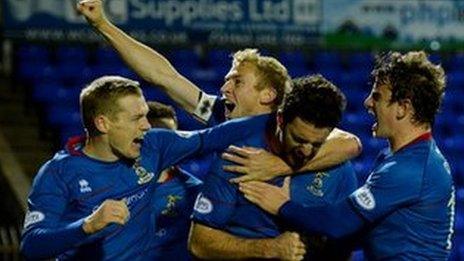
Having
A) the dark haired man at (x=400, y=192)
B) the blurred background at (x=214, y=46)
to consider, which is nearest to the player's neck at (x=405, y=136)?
the dark haired man at (x=400, y=192)

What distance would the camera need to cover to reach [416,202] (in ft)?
13.2

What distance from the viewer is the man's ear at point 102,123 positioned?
420 cm

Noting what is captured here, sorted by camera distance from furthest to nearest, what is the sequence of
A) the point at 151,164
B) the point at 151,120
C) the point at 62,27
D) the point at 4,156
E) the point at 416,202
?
the point at 62,27 → the point at 4,156 → the point at 151,120 → the point at 151,164 → the point at 416,202

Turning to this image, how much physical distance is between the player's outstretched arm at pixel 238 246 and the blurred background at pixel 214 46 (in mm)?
5372

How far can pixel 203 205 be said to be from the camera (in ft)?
13.8

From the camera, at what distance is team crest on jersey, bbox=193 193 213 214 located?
165 inches

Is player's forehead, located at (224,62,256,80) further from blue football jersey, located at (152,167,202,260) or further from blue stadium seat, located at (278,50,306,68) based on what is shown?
blue stadium seat, located at (278,50,306,68)

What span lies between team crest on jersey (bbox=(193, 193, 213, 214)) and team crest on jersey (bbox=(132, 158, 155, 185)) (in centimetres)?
21

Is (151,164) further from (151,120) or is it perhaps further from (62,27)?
(62,27)

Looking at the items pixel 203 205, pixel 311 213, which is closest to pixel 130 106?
pixel 203 205

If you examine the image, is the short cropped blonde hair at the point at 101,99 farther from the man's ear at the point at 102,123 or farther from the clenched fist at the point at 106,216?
the clenched fist at the point at 106,216

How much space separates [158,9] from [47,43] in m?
1.15

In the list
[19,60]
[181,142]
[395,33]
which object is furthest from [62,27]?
[181,142]

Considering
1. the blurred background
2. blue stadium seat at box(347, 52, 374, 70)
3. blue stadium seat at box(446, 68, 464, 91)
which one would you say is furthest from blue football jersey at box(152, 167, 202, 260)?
blue stadium seat at box(446, 68, 464, 91)
